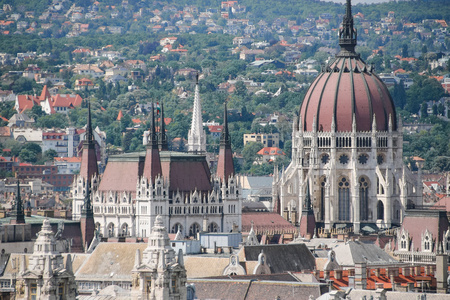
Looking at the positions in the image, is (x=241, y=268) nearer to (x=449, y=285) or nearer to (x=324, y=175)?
(x=449, y=285)

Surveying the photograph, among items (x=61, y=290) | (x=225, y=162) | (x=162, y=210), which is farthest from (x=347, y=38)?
(x=61, y=290)

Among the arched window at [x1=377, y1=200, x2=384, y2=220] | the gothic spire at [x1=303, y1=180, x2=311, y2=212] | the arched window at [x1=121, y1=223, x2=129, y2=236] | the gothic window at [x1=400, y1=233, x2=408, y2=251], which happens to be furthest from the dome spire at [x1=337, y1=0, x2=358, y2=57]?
the gothic window at [x1=400, y1=233, x2=408, y2=251]

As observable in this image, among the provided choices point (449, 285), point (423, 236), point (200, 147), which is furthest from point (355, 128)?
point (449, 285)

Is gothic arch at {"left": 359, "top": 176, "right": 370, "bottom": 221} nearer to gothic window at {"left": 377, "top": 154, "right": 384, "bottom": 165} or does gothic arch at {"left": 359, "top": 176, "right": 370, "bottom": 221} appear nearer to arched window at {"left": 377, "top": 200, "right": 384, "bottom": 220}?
arched window at {"left": 377, "top": 200, "right": 384, "bottom": 220}

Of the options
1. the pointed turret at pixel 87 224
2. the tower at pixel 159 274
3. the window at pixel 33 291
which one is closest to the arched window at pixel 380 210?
the pointed turret at pixel 87 224

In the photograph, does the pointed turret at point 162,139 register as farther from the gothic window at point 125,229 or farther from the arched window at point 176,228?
the arched window at point 176,228

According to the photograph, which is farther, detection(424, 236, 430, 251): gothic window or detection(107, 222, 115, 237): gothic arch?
detection(107, 222, 115, 237): gothic arch

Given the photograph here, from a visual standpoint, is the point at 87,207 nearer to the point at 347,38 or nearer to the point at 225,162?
the point at 225,162
